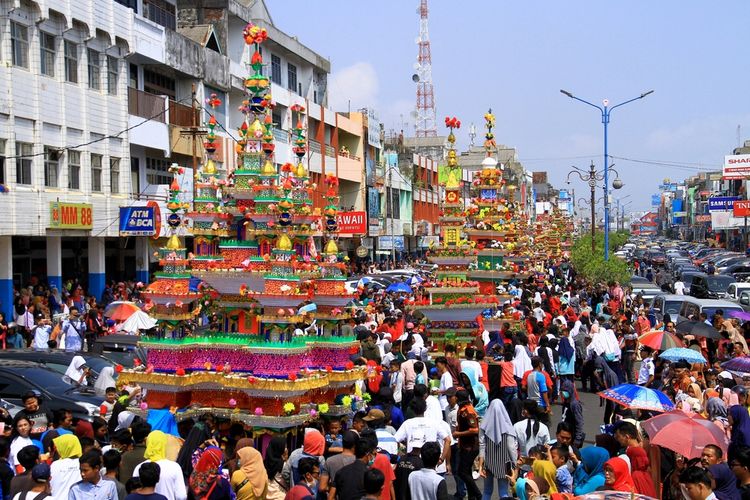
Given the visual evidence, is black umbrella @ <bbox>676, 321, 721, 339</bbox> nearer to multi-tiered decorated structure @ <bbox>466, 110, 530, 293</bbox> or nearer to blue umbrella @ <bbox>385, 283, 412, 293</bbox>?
multi-tiered decorated structure @ <bbox>466, 110, 530, 293</bbox>

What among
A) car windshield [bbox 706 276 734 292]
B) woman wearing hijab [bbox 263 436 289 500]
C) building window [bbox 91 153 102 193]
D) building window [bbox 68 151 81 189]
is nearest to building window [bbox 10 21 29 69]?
building window [bbox 68 151 81 189]

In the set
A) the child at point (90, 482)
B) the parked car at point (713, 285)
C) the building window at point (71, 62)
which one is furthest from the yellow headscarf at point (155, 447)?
the parked car at point (713, 285)

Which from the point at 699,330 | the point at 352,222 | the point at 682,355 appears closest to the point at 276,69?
the point at 352,222

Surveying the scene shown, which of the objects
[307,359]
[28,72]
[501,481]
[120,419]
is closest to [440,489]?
[501,481]

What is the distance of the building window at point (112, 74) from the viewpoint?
3025 cm

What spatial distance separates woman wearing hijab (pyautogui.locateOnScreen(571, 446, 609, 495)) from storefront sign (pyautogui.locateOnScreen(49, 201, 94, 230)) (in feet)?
67.8

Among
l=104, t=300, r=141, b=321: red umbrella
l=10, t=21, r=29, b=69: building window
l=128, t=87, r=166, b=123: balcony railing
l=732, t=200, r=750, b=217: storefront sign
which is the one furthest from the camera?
l=732, t=200, r=750, b=217: storefront sign

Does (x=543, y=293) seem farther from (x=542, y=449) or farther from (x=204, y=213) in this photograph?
(x=542, y=449)

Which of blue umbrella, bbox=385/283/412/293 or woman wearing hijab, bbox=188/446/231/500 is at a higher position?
blue umbrella, bbox=385/283/412/293

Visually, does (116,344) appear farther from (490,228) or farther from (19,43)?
(490,228)

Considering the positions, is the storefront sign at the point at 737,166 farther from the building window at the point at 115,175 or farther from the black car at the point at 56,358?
the black car at the point at 56,358

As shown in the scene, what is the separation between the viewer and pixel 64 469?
9.06 meters

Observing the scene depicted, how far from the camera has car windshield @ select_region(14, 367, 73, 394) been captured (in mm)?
15453

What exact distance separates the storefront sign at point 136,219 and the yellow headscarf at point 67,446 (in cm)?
2054
